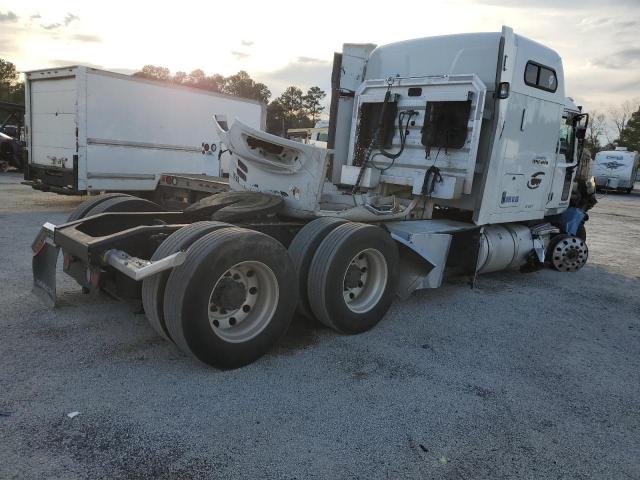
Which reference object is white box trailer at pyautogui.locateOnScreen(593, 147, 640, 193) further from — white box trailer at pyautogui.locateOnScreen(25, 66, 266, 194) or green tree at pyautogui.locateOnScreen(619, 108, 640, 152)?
white box trailer at pyautogui.locateOnScreen(25, 66, 266, 194)

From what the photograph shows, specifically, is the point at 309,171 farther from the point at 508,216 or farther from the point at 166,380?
the point at 508,216

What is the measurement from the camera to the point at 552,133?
21.6ft

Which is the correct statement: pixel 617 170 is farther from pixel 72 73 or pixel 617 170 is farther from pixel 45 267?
pixel 45 267

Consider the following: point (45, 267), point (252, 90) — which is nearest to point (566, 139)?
point (45, 267)

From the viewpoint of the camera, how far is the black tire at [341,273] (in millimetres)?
4188

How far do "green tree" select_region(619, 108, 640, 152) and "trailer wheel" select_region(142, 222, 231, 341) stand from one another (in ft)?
213

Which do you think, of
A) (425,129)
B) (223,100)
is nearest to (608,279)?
(425,129)

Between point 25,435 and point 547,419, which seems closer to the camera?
point 25,435

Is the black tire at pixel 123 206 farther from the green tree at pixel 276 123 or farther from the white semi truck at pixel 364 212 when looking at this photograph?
the green tree at pixel 276 123

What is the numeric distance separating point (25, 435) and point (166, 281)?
3.97 ft

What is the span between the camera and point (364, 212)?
524 cm

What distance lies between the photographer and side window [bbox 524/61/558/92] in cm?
590

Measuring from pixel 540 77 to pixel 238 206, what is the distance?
13.7ft

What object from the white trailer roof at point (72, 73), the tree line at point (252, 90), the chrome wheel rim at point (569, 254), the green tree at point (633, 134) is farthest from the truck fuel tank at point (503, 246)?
the green tree at point (633, 134)
